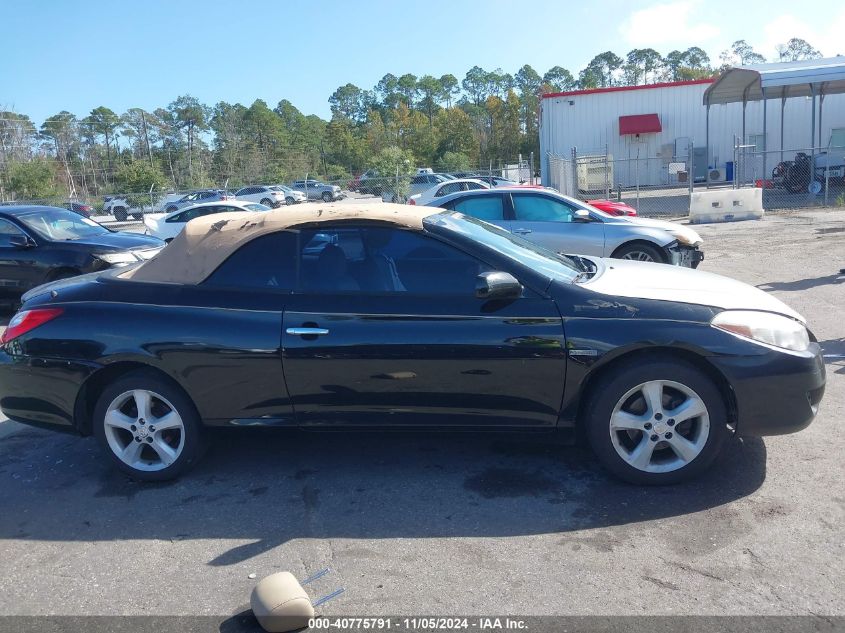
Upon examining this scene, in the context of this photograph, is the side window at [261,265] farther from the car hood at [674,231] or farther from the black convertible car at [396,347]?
the car hood at [674,231]

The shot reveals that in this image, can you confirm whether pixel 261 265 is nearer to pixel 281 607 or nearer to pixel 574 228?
pixel 281 607

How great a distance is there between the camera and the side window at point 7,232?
10383 mm

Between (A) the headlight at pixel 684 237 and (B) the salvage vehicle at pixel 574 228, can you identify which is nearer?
(B) the salvage vehicle at pixel 574 228

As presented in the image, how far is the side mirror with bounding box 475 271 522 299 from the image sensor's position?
408 cm

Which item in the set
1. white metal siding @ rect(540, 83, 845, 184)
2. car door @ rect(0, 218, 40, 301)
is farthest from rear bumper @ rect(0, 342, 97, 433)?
white metal siding @ rect(540, 83, 845, 184)

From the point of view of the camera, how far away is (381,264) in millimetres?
4438

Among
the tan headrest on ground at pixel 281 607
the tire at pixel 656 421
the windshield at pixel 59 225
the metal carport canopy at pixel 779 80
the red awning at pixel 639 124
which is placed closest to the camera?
the tan headrest on ground at pixel 281 607

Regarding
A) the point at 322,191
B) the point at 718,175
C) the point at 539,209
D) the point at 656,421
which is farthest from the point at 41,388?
the point at 322,191

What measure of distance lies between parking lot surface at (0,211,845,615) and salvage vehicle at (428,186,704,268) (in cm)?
502

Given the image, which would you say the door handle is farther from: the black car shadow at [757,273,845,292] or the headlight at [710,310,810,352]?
the black car shadow at [757,273,845,292]

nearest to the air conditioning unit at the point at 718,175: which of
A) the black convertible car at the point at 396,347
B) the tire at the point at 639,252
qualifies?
the tire at the point at 639,252

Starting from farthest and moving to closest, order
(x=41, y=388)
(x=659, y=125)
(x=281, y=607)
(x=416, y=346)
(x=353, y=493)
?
(x=659, y=125), (x=41, y=388), (x=353, y=493), (x=416, y=346), (x=281, y=607)

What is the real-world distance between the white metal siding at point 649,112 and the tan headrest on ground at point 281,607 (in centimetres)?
3806

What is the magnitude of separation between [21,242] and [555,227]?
23.9ft
